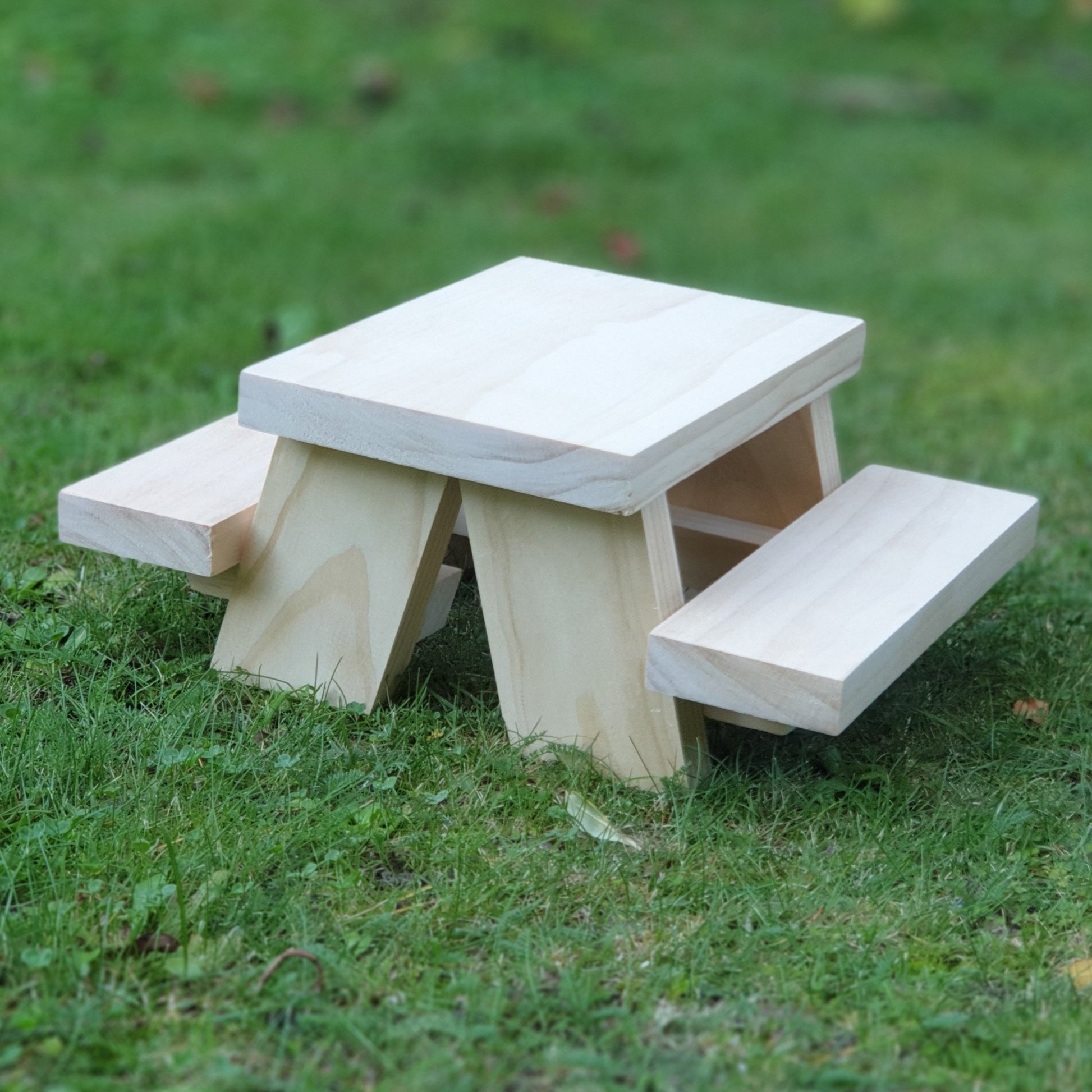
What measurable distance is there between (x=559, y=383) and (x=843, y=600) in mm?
481

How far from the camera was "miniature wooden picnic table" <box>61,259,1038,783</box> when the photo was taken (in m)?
1.87

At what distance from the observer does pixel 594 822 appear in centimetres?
198

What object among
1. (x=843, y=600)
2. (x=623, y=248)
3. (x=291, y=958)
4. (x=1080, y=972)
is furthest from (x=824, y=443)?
→ (x=623, y=248)

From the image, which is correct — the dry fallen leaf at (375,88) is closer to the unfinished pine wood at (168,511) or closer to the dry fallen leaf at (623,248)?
the dry fallen leaf at (623,248)

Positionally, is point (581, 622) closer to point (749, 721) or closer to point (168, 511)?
point (749, 721)

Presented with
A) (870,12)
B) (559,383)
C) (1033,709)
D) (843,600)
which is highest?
(559,383)

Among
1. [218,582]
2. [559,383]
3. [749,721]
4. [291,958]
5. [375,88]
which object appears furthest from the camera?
[375,88]

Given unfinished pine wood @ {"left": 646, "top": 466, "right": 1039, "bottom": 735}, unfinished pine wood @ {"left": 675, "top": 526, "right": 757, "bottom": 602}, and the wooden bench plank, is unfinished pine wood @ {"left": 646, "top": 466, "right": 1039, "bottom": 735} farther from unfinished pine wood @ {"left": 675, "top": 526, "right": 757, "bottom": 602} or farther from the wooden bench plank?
the wooden bench plank

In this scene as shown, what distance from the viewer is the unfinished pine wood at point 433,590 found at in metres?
2.21

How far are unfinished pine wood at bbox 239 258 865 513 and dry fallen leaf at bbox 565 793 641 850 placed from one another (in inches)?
16.7

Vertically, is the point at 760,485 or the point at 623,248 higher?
the point at 760,485

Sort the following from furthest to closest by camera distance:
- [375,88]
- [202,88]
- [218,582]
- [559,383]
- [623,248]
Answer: [375,88]
[202,88]
[623,248]
[218,582]
[559,383]

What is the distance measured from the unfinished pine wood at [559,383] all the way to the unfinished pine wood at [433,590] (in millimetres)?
280

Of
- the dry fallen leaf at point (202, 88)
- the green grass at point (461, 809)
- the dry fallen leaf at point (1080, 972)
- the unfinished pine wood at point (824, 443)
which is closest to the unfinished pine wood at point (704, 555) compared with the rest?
the unfinished pine wood at point (824, 443)
